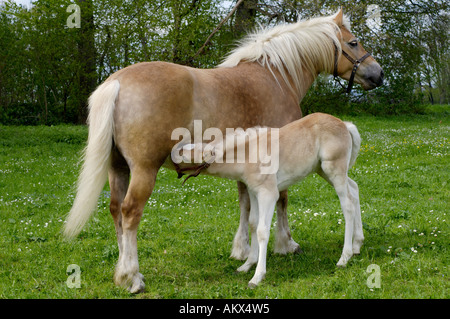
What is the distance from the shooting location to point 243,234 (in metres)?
5.75

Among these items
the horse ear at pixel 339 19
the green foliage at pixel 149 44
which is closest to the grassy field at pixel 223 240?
the horse ear at pixel 339 19

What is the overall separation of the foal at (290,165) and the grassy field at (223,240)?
0.48 m

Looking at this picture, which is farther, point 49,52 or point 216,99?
point 49,52

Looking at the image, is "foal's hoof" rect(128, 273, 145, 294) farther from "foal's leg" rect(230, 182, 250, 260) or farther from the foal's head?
the foal's head

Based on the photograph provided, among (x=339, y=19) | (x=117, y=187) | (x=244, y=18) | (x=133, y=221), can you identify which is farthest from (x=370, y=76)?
(x=244, y=18)

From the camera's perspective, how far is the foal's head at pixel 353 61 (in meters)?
6.11

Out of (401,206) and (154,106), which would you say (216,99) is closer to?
(154,106)

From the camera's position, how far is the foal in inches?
189

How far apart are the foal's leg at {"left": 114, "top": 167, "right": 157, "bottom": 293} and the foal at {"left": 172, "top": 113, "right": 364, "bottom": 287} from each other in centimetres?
69

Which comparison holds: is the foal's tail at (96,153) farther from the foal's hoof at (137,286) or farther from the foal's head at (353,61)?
the foal's head at (353,61)

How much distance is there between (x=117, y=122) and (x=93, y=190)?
752mm

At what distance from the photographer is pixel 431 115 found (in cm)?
2580

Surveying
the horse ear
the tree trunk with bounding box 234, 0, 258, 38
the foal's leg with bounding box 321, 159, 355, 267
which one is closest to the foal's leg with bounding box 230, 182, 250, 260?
the foal's leg with bounding box 321, 159, 355, 267

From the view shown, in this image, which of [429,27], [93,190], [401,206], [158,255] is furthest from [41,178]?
[429,27]
